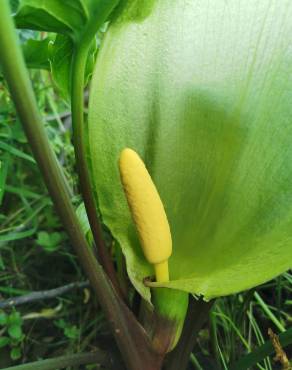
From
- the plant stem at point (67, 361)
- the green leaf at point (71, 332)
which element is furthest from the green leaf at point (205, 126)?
the green leaf at point (71, 332)

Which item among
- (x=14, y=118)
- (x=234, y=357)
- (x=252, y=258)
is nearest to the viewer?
(x=252, y=258)

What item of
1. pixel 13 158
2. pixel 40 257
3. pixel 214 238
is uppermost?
pixel 214 238

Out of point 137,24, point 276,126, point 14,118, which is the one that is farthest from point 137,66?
point 14,118

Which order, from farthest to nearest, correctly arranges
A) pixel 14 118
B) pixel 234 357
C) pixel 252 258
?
pixel 14 118 → pixel 234 357 → pixel 252 258

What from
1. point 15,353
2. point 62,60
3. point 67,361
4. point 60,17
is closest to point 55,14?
point 60,17

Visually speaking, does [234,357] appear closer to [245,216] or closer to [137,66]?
[245,216]

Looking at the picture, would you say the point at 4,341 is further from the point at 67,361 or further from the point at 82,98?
the point at 82,98

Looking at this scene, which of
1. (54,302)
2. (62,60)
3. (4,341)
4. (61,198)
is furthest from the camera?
(54,302)
